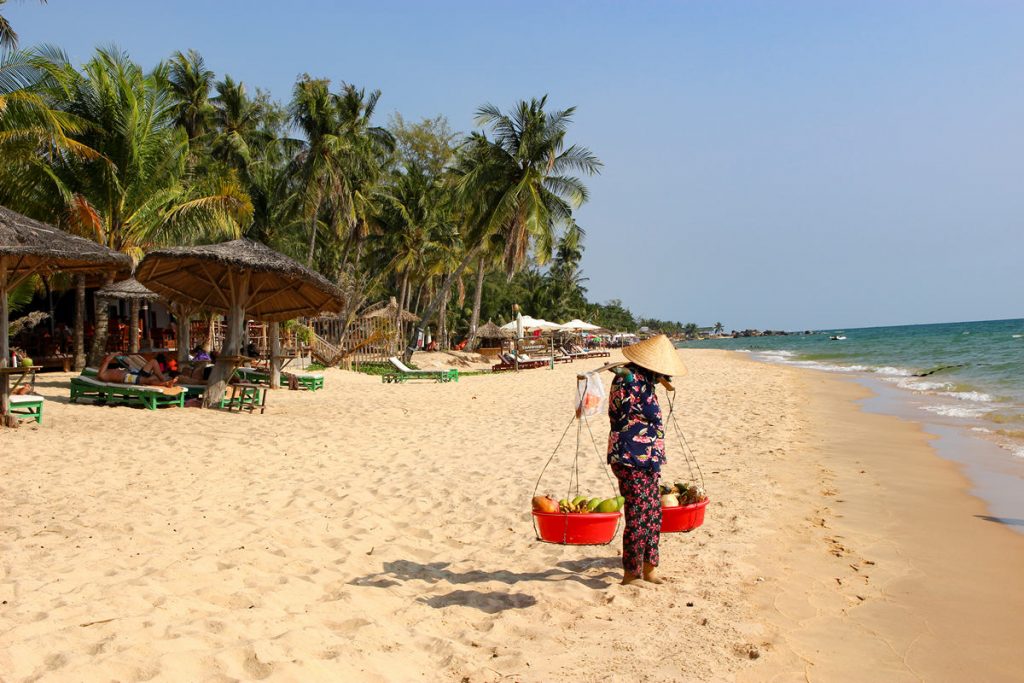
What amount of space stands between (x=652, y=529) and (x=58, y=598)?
3064mm

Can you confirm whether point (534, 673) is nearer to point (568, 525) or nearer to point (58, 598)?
point (568, 525)

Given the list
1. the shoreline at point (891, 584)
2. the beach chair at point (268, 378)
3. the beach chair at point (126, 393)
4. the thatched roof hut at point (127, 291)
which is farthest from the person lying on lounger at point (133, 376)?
the shoreline at point (891, 584)

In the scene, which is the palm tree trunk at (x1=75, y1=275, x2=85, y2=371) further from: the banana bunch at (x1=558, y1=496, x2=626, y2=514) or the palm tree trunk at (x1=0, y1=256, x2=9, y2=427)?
the banana bunch at (x1=558, y1=496, x2=626, y2=514)

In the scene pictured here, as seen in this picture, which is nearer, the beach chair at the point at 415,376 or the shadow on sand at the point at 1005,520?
the shadow on sand at the point at 1005,520

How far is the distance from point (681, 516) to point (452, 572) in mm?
1416

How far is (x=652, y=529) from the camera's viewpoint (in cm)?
407

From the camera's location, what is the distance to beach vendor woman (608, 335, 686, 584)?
394 centimetres

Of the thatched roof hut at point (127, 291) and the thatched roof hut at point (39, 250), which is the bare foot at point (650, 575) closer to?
the thatched roof hut at point (39, 250)

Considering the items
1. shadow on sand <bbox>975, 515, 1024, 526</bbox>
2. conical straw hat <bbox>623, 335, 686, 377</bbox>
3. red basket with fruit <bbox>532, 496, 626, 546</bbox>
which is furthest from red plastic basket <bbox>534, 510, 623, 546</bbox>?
shadow on sand <bbox>975, 515, 1024, 526</bbox>

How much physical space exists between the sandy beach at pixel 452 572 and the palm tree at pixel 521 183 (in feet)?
55.8

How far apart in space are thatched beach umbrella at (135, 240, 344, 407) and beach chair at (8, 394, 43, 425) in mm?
2617

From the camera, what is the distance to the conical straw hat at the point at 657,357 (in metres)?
3.98


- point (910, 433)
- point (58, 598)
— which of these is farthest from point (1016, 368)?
point (58, 598)

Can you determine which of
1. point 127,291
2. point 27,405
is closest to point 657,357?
point 27,405
